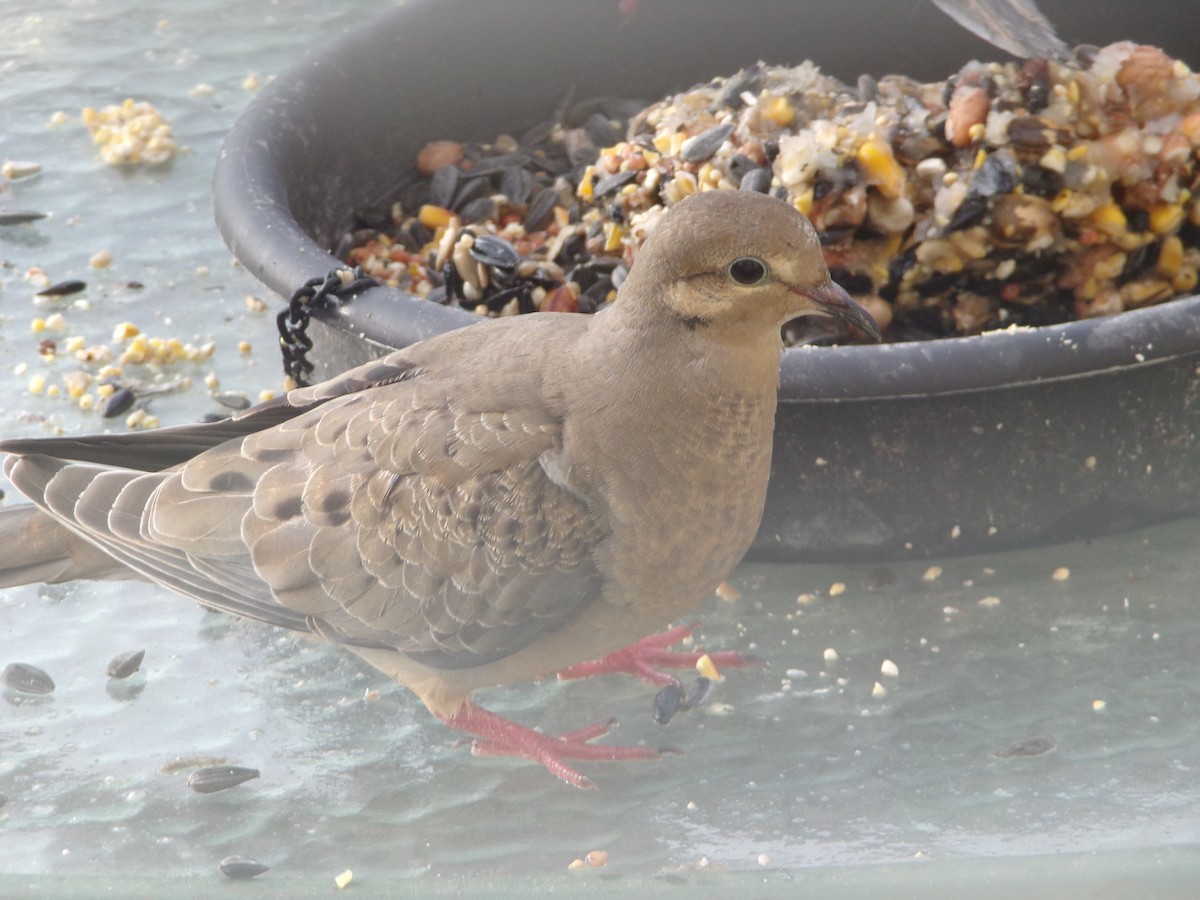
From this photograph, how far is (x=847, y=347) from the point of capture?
241 cm

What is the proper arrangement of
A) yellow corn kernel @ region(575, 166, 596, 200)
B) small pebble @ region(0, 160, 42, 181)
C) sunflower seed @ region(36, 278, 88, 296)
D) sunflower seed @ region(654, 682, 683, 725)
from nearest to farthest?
1. sunflower seed @ region(654, 682, 683, 725)
2. yellow corn kernel @ region(575, 166, 596, 200)
3. sunflower seed @ region(36, 278, 88, 296)
4. small pebble @ region(0, 160, 42, 181)

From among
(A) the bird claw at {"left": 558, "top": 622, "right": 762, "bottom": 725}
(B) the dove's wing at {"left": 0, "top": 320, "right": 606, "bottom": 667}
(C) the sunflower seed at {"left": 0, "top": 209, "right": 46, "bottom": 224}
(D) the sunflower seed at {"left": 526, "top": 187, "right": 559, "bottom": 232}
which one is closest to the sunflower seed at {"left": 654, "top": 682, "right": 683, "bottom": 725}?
(A) the bird claw at {"left": 558, "top": 622, "right": 762, "bottom": 725}

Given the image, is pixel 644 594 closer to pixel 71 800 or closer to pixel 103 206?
pixel 71 800

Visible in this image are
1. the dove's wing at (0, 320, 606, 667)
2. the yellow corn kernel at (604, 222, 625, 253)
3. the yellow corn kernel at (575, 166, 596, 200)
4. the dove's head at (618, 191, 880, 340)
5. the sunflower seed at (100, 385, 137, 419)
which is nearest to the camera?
the dove's head at (618, 191, 880, 340)

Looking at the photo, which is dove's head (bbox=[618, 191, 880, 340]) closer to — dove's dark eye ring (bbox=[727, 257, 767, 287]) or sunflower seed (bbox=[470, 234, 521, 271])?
dove's dark eye ring (bbox=[727, 257, 767, 287])

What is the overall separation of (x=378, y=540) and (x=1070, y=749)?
112 cm

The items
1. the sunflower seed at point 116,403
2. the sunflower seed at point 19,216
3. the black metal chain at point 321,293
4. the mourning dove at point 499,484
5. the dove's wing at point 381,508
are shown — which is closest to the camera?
the mourning dove at point 499,484

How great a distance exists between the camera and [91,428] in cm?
320

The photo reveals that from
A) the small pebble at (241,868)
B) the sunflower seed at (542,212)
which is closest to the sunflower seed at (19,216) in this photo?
the sunflower seed at (542,212)

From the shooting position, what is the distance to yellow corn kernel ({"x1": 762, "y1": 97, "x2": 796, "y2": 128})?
288cm

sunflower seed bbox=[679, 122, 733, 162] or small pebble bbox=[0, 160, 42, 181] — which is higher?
sunflower seed bbox=[679, 122, 733, 162]

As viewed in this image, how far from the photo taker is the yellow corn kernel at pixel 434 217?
3.43 metres

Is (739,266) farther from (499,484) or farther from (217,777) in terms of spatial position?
(217,777)

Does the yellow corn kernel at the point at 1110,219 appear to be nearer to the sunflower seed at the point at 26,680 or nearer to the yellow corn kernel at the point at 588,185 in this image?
the yellow corn kernel at the point at 588,185
